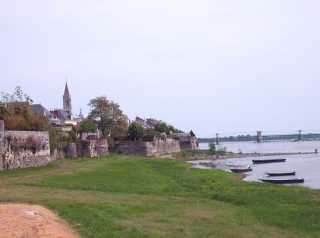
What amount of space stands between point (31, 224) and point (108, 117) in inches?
3447

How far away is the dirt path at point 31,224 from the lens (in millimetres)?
15000

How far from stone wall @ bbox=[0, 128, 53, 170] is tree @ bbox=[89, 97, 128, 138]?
51400 millimetres

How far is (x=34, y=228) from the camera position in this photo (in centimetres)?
1575

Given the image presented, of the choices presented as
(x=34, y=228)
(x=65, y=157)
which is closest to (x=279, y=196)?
(x=34, y=228)

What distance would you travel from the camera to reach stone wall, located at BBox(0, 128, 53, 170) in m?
39.2

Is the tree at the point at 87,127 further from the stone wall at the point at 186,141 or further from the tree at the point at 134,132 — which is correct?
the stone wall at the point at 186,141

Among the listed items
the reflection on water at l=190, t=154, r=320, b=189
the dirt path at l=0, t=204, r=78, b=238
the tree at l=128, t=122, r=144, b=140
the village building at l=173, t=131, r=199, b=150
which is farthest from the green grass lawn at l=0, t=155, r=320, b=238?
the village building at l=173, t=131, r=199, b=150

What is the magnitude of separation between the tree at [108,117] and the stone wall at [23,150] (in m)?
51.4

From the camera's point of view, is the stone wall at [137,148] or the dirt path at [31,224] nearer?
the dirt path at [31,224]

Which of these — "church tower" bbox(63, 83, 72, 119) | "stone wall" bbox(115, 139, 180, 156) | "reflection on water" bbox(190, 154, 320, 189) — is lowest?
"reflection on water" bbox(190, 154, 320, 189)

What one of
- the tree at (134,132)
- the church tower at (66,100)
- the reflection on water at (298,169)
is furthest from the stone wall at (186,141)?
the reflection on water at (298,169)

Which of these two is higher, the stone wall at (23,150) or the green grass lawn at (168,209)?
the stone wall at (23,150)

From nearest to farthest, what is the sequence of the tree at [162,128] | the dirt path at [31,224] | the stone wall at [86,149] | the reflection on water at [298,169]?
1. the dirt path at [31,224]
2. the reflection on water at [298,169]
3. the stone wall at [86,149]
4. the tree at [162,128]

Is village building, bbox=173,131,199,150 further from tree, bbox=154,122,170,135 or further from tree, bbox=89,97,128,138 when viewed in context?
tree, bbox=89,97,128,138
